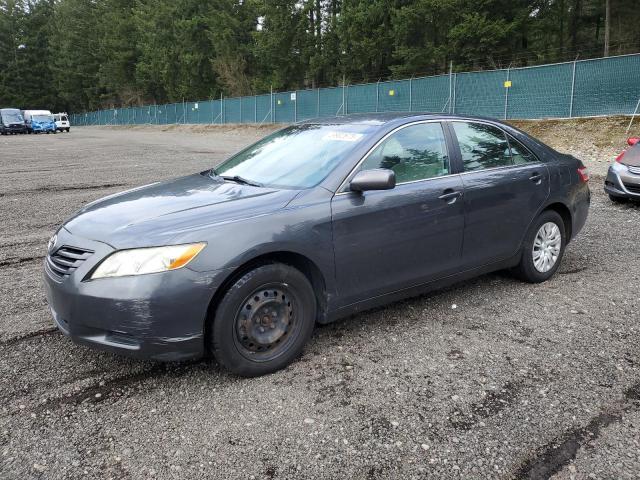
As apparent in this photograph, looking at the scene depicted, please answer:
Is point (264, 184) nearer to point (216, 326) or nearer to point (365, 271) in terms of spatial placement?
point (365, 271)

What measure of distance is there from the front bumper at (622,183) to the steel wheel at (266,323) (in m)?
7.58

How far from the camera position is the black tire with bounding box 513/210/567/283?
4730 millimetres

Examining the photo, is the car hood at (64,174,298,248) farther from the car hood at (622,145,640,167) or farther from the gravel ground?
the car hood at (622,145,640,167)

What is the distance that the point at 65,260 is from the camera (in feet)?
10.3

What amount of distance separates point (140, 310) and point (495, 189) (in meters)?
2.98

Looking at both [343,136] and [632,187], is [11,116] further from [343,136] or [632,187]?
[343,136]

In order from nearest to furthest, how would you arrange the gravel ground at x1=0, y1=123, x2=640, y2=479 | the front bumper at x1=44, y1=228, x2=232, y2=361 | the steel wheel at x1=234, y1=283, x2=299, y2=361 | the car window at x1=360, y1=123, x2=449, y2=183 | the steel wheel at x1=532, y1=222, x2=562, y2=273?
the gravel ground at x1=0, y1=123, x2=640, y2=479
the front bumper at x1=44, y1=228, x2=232, y2=361
the steel wheel at x1=234, y1=283, x2=299, y2=361
the car window at x1=360, y1=123, x2=449, y2=183
the steel wheel at x1=532, y1=222, x2=562, y2=273

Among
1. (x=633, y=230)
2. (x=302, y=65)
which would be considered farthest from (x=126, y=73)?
(x=633, y=230)

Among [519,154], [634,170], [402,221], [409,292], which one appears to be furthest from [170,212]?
[634,170]

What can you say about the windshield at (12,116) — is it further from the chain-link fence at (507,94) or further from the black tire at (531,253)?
the black tire at (531,253)

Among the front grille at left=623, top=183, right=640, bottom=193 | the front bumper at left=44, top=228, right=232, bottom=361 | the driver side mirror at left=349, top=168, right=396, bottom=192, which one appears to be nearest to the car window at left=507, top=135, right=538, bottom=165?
the driver side mirror at left=349, top=168, right=396, bottom=192

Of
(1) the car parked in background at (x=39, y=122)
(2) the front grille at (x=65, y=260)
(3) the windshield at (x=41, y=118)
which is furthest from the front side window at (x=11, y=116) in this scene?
(2) the front grille at (x=65, y=260)

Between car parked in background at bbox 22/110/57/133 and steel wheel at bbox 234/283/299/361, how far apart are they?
58420 mm

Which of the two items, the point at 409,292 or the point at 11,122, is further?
the point at 11,122
